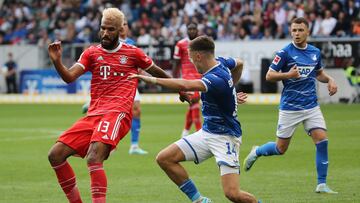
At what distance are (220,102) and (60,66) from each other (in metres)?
1.76

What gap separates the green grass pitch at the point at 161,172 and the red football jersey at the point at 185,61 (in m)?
1.48

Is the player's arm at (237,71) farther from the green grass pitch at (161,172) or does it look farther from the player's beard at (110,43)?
the green grass pitch at (161,172)

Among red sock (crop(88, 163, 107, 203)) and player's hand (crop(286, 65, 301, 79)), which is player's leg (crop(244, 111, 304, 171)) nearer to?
player's hand (crop(286, 65, 301, 79))

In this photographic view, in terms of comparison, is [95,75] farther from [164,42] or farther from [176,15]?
[176,15]

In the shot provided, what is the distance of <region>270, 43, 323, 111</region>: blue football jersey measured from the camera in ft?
41.0

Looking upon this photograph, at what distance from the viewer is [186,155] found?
10.2 meters

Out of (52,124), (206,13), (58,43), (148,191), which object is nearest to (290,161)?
(148,191)

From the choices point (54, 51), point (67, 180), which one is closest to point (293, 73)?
point (67, 180)

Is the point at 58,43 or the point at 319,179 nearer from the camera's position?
the point at 58,43

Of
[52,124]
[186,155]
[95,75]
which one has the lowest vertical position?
[52,124]

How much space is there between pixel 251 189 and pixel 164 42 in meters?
23.0

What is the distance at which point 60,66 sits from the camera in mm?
9633

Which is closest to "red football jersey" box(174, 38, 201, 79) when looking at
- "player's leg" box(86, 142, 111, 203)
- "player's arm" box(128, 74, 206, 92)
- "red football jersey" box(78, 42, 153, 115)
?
"red football jersey" box(78, 42, 153, 115)

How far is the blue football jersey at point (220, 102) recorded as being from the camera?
31.3 feet
